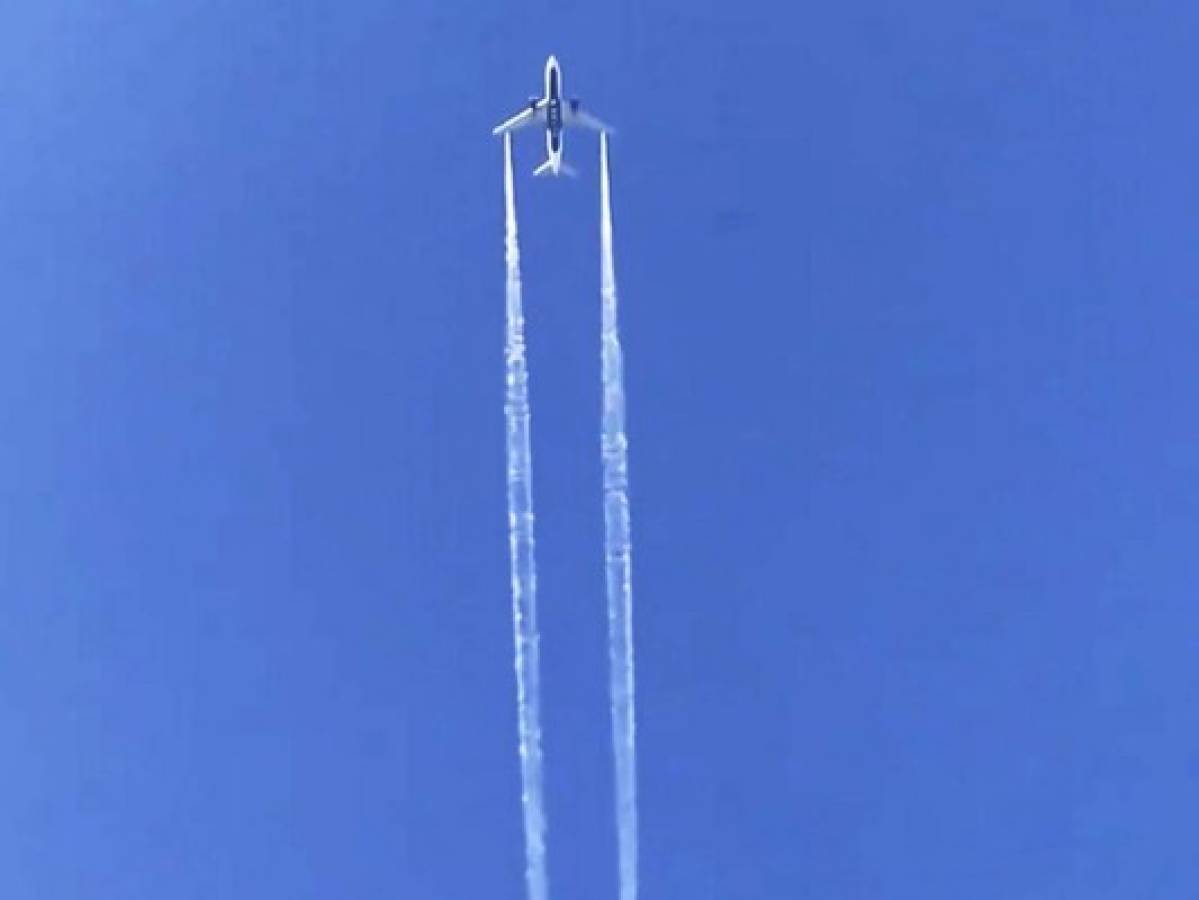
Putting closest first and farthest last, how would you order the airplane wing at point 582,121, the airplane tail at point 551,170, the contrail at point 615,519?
the airplane tail at point 551,170 → the airplane wing at point 582,121 → the contrail at point 615,519

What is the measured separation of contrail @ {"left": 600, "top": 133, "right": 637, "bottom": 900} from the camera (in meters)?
21.4

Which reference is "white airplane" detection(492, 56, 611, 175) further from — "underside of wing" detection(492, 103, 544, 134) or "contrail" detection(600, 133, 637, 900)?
"contrail" detection(600, 133, 637, 900)

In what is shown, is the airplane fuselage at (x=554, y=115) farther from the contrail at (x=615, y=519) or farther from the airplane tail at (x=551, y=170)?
the contrail at (x=615, y=519)

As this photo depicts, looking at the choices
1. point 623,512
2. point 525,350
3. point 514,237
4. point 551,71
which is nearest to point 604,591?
point 623,512

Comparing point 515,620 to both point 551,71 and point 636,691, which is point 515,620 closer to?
point 636,691

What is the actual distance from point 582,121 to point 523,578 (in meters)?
5.43

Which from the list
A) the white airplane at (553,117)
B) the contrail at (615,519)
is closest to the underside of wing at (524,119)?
the white airplane at (553,117)

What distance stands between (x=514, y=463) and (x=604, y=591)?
1.88m

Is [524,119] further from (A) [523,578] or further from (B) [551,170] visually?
(A) [523,578]

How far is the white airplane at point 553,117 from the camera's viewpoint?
65.0 ft

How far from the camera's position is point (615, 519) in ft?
70.6

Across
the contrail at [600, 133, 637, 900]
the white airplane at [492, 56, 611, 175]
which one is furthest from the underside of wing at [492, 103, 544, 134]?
the contrail at [600, 133, 637, 900]

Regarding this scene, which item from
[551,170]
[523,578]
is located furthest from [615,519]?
[551,170]

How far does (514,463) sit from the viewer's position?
2152cm
